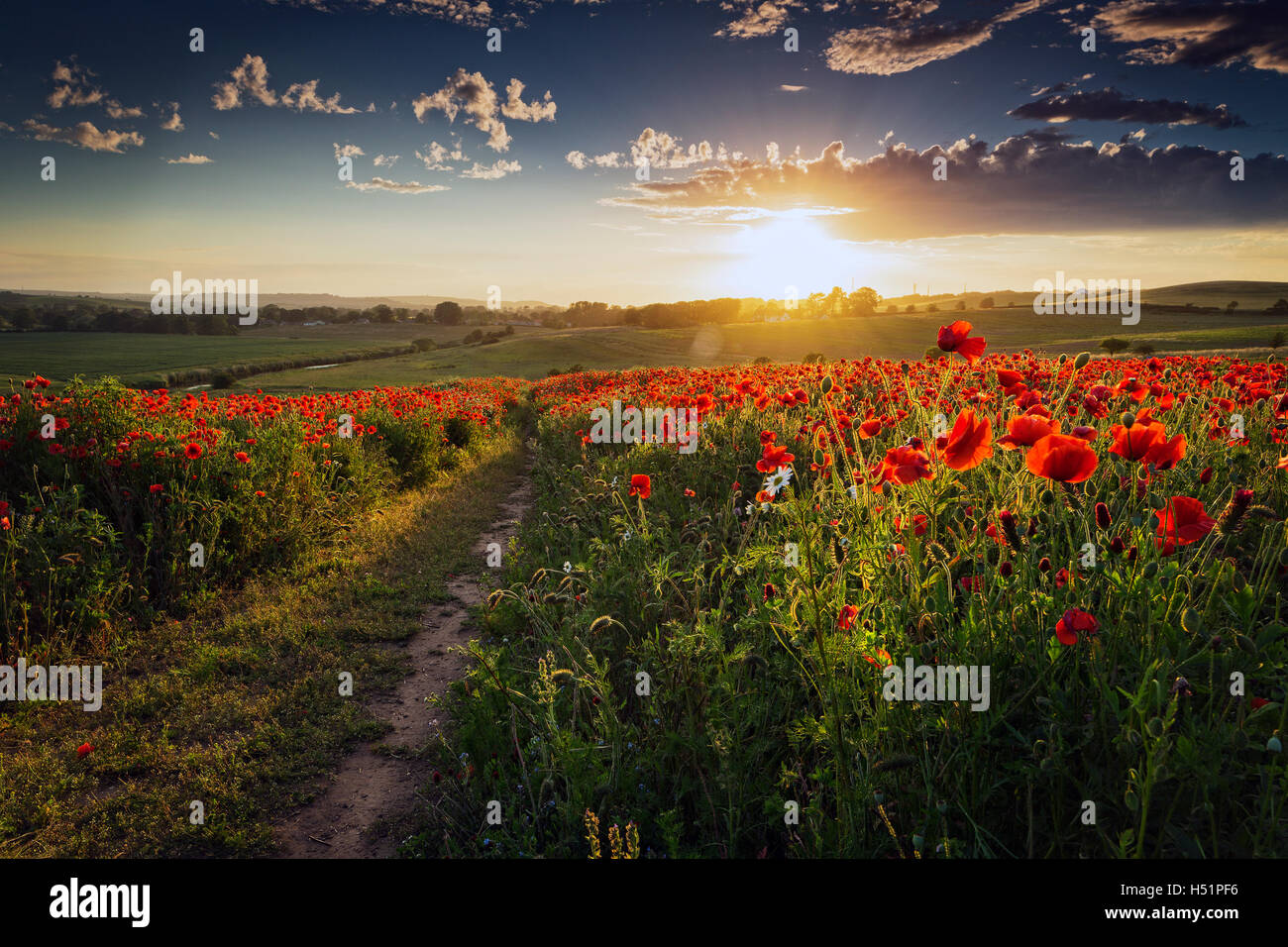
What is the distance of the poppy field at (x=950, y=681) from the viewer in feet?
6.19

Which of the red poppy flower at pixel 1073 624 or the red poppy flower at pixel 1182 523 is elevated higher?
the red poppy flower at pixel 1182 523

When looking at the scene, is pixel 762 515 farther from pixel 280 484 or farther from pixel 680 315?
pixel 680 315

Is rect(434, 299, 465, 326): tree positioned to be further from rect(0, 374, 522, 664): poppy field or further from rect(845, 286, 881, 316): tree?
rect(0, 374, 522, 664): poppy field

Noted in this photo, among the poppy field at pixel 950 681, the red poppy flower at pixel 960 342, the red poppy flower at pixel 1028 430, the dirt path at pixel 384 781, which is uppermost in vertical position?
the red poppy flower at pixel 960 342

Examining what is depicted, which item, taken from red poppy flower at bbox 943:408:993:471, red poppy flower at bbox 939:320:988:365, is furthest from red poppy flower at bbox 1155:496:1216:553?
red poppy flower at bbox 939:320:988:365

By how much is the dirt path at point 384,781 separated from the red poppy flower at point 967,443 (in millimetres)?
3248

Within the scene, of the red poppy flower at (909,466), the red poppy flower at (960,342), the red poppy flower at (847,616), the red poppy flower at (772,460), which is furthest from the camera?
the red poppy flower at (772,460)

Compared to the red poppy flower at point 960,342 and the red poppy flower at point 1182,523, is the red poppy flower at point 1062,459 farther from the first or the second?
the red poppy flower at point 960,342

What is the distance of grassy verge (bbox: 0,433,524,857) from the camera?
336 cm

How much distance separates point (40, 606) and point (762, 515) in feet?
19.0

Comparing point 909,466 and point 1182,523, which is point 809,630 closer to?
point 909,466

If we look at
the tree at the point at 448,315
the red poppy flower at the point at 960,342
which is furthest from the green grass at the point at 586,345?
the red poppy flower at the point at 960,342

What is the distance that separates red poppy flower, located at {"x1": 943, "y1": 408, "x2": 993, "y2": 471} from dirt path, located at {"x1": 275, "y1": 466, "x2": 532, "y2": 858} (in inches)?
128
